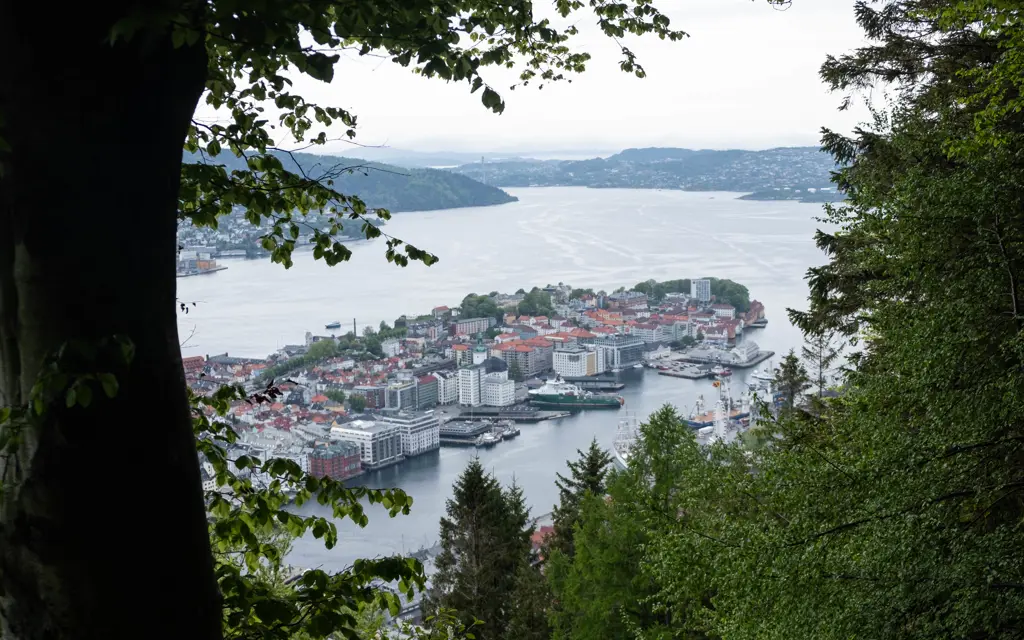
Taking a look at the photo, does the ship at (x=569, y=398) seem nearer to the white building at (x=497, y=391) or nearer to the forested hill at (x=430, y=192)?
the white building at (x=497, y=391)

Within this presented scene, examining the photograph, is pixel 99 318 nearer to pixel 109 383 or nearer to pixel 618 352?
pixel 109 383

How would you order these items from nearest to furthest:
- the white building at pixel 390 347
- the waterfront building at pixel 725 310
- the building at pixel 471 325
Answer: the white building at pixel 390 347 < the building at pixel 471 325 < the waterfront building at pixel 725 310

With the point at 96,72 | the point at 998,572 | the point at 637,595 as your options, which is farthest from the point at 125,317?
the point at 637,595

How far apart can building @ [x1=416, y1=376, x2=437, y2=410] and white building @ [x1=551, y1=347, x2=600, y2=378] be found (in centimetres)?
751

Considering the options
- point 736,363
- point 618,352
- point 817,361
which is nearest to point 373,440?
point 817,361

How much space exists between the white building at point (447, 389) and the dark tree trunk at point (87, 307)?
3827cm

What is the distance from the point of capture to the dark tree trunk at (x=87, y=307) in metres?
1.41

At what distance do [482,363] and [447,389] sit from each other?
121 inches

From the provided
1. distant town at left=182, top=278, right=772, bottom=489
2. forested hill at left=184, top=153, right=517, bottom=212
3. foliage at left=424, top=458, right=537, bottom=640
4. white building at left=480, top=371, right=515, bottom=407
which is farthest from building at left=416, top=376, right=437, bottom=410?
foliage at left=424, top=458, right=537, bottom=640

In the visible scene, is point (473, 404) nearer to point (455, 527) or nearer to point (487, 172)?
point (455, 527)

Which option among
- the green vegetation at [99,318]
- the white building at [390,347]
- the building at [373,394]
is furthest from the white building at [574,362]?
the green vegetation at [99,318]

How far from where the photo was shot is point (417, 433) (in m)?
30.8

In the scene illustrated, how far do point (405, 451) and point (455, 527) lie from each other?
16.3 m

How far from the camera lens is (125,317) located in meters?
1.49
